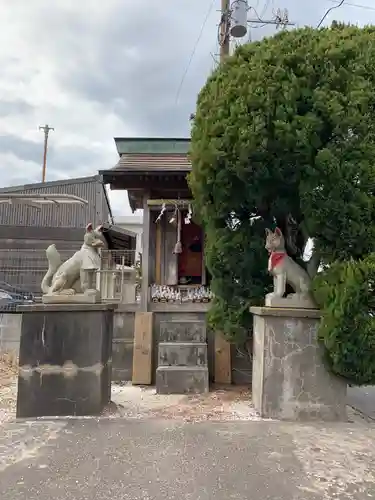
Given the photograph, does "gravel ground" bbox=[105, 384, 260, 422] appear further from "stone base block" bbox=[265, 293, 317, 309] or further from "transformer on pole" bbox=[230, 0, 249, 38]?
"transformer on pole" bbox=[230, 0, 249, 38]

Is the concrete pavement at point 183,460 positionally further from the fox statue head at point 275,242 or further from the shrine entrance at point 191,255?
the shrine entrance at point 191,255

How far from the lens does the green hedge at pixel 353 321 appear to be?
14.6ft

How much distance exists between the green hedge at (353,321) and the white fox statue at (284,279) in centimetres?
46

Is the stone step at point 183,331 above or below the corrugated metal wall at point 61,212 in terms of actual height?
below

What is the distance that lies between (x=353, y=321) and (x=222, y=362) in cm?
303

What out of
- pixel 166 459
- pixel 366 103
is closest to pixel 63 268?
pixel 166 459

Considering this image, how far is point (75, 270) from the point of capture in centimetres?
536

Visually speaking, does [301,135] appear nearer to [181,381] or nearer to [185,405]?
[185,405]

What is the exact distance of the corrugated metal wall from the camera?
16641 millimetres

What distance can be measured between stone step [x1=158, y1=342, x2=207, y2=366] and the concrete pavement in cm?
180

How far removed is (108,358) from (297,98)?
4.15m

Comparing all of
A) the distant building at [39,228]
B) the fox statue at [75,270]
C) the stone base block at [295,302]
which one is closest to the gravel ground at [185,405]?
the stone base block at [295,302]

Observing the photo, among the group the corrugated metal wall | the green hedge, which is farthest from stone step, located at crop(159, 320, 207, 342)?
the corrugated metal wall

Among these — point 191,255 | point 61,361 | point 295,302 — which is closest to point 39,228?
point 191,255
